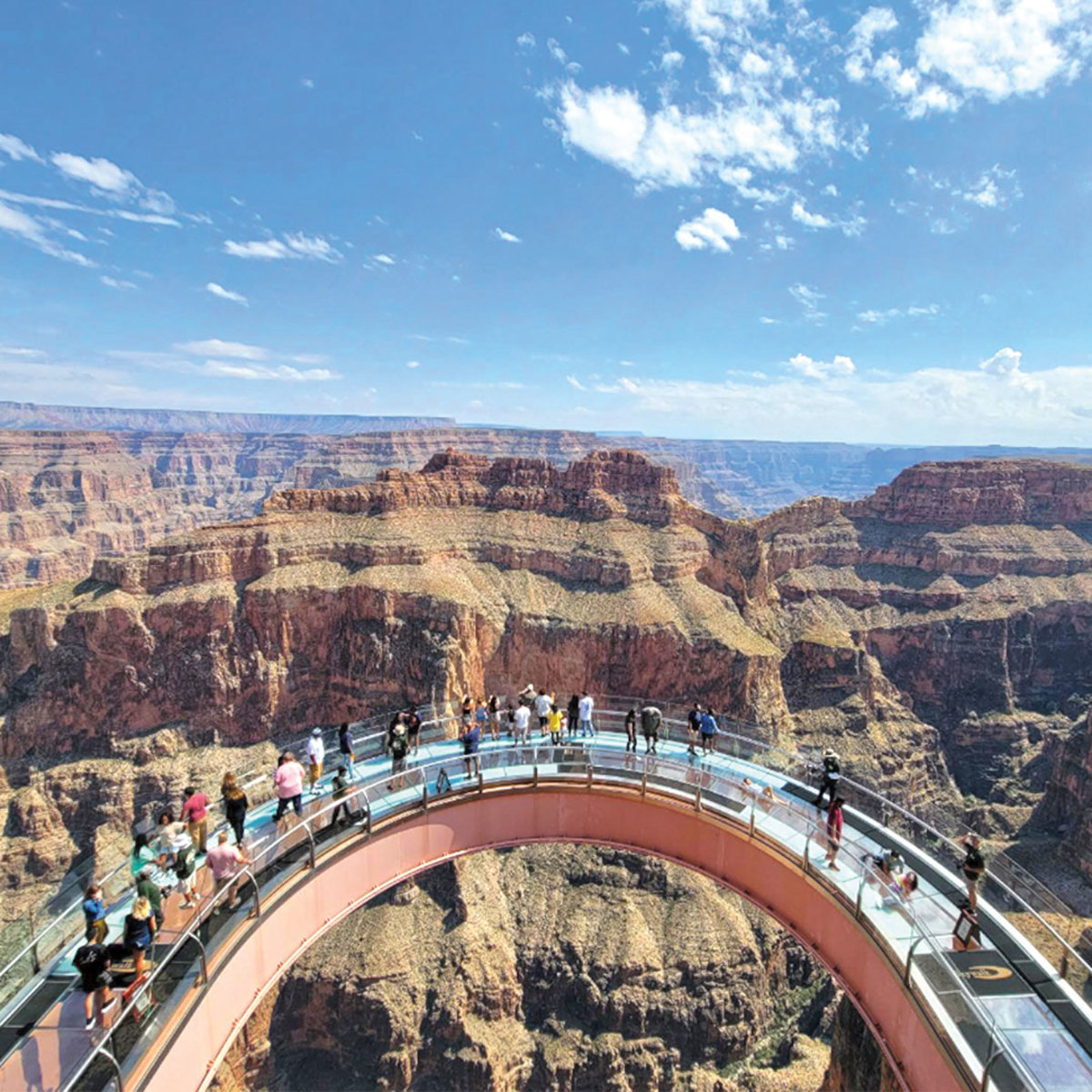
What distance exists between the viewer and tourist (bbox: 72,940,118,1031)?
10688mm

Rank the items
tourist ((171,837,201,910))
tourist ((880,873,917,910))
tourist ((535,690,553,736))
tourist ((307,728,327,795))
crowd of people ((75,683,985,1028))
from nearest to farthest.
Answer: crowd of people ((75,683,985,1028)), tourist ((171,837,201,910)), tourist ((880,873,917,910)), tourist ((307,728,327,795)), tourist ((535,690,553,736))

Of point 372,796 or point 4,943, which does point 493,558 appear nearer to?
point 372,796

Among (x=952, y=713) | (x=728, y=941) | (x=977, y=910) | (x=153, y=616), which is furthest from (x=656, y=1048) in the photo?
(x=952, y=713)

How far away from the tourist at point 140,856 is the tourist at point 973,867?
18648 mm

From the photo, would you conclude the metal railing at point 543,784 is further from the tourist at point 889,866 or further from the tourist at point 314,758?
the tourist at point 314,758

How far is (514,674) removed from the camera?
60.7m

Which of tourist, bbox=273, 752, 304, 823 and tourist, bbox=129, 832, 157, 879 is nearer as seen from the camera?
tourist, bbox=129, 832, 157, 879

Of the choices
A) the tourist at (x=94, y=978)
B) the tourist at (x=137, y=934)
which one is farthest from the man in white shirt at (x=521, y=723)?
the tourist at (x=94, y=978)

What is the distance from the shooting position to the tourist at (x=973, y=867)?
572 inches

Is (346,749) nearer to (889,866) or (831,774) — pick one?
(831,774)

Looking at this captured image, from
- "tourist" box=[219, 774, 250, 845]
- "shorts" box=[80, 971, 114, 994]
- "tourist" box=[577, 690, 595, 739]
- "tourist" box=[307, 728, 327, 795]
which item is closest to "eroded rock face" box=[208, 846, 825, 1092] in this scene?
"tourist" box=[577, 690, 595, 739]

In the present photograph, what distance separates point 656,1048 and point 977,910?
30844 millimetres

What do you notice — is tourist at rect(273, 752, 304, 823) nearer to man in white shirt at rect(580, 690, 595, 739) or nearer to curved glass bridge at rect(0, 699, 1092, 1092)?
curved glass bridge at rect(0, 699, 1092, 1092)

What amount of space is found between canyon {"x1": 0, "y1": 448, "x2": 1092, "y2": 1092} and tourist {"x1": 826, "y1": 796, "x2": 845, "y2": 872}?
11.2 metres
